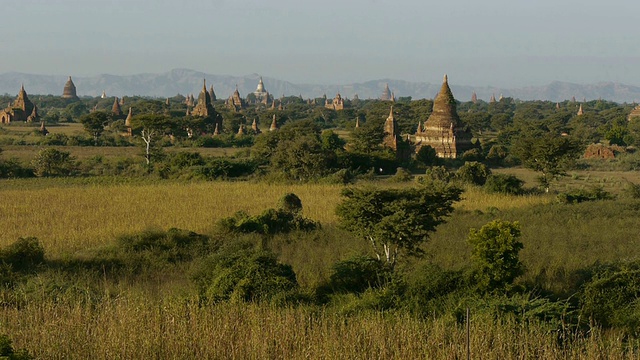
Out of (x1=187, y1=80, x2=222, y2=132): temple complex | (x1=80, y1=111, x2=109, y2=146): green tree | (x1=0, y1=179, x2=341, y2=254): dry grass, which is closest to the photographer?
(x1=0, y1=179, x2=341, y2=254): dry grass

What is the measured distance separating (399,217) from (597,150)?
37455 mm

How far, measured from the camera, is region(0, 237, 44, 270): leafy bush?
13.0 metres

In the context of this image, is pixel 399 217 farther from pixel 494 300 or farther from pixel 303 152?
Answer: pixel 303 152

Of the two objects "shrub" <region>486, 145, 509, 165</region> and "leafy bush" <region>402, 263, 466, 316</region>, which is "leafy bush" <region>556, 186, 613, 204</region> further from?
"shrub" <region>486, 145, 509, 165</region>

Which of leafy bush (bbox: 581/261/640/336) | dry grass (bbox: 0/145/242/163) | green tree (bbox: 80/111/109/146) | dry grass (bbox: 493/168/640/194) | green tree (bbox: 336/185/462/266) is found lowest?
dry grass (bbox: 493/168/640/194)

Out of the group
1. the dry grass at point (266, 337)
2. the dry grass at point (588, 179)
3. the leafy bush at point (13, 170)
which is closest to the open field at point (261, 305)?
the dry grass at point (266, 337)

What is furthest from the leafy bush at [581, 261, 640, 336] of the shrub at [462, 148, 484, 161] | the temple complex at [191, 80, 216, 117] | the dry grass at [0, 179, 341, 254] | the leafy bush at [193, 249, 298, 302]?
the temple complex at [191, 80, 216, 117]

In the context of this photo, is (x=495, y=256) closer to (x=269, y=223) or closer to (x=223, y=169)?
(x=269, y=223)

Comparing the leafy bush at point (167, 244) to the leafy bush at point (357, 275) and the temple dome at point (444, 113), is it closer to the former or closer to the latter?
the leafy bush at point (357, 275)

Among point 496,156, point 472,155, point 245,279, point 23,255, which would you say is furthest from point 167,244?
point 496,156

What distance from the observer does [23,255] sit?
13297mm

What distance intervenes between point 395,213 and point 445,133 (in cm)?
3162

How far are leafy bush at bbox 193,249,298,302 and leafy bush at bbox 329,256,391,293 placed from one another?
85 cm

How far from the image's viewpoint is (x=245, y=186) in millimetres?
26750
